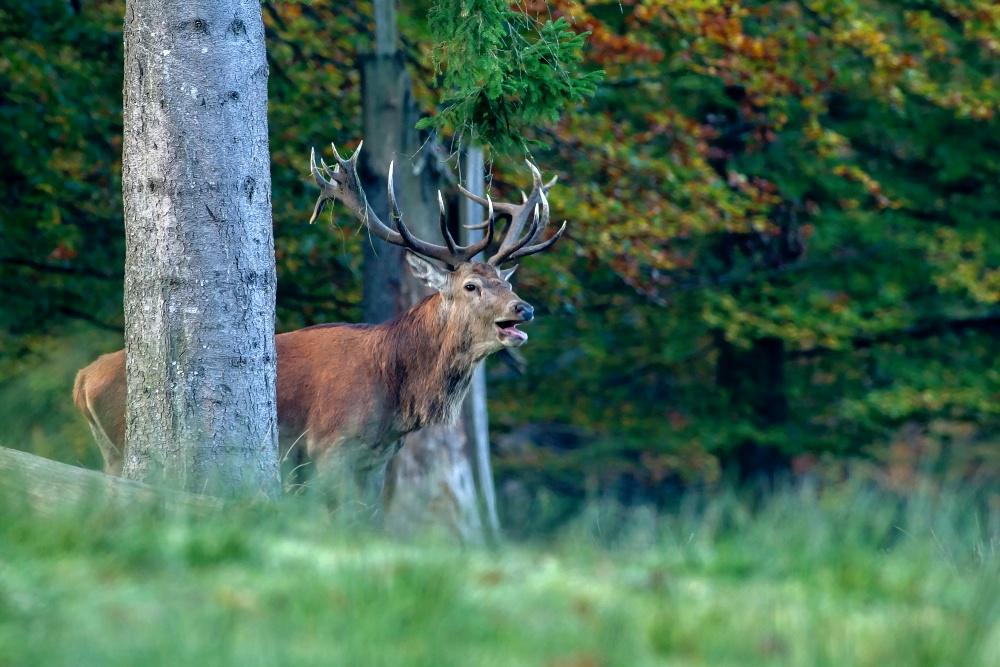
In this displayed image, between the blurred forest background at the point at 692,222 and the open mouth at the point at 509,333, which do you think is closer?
the open mouth at the point at 509,333

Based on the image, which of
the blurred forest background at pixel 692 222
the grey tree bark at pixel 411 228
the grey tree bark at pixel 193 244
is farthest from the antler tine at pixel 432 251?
the grey tree bark at pixel 193 244

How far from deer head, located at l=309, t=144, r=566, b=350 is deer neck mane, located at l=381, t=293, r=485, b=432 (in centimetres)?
7

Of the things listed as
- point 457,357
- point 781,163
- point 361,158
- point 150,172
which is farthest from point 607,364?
point 150,172

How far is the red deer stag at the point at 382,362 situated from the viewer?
33.6 feet

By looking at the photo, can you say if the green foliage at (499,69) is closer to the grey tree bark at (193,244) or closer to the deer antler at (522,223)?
the deer antler at (522,223)

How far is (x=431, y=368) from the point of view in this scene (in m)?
10.6

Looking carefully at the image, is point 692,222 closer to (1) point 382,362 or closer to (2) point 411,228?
(2) point 411,228

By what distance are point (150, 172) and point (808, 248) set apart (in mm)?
13140

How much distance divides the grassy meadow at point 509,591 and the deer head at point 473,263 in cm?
454

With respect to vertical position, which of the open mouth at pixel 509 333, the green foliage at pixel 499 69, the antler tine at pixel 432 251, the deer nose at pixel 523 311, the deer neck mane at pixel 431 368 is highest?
the green foliage at pixel 499 69

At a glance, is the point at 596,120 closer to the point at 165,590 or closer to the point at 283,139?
the point at 283,139

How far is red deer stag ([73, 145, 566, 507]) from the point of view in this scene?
33.6ft

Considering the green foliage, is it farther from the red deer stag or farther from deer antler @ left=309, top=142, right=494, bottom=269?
the red deer stag

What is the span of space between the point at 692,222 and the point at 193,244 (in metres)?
9.28
